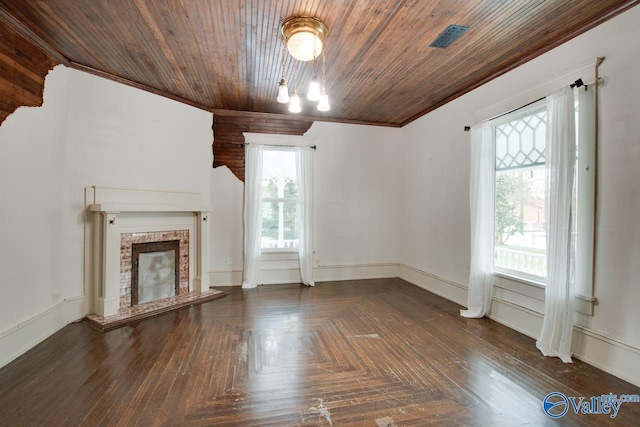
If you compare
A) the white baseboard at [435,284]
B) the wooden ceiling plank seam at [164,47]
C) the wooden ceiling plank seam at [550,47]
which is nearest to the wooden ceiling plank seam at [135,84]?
the wooden ceiling plank seam at [164,47]

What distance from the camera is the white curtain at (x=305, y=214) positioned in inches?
195

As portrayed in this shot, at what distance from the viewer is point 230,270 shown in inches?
191

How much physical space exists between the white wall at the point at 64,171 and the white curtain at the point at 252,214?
2.89 ft

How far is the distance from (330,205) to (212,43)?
123 inches

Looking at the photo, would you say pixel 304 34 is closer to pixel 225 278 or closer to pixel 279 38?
pixel 279 38

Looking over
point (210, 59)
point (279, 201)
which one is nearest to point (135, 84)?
point (210, 59)

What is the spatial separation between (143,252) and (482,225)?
429 cm

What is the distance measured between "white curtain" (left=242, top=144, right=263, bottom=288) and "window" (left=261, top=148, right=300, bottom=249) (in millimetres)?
234

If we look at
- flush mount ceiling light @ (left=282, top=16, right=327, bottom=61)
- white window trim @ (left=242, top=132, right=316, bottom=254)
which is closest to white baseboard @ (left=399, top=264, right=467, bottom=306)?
white window trim @ (left=242, top=132, right=316, bottom=254)

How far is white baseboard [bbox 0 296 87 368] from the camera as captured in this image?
240cm

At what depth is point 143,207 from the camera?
3.63 m

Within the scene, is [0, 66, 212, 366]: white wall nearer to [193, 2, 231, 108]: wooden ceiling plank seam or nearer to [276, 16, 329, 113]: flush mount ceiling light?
[193, 2, 231, 108]: wooden ceiling plank seam

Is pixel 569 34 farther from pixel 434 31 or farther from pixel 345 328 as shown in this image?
pixel 345 328

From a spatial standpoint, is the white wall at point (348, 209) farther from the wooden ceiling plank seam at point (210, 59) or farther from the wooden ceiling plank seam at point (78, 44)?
the wooden ceiling plank seam at point (78, 44)
